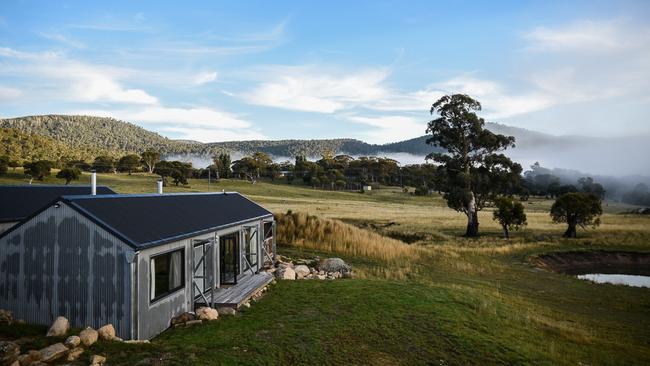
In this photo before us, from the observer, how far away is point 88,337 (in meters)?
10.1

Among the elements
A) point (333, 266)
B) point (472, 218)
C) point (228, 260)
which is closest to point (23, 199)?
point (228, 260)

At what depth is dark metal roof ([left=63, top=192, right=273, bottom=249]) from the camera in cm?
1191

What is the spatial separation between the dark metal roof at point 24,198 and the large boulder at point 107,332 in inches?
369

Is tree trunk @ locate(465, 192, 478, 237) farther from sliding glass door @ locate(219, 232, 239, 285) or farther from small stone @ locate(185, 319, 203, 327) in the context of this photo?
small stone @ locate(185, 319, 203, 327)

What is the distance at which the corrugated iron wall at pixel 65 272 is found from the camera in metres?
11.4

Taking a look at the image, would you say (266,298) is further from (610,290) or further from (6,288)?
(610,290)

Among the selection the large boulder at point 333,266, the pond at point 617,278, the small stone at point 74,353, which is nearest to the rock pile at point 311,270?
the large boulder at point 333,266

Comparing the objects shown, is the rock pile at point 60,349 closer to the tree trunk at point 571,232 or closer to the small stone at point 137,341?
the small stone at point 137,341

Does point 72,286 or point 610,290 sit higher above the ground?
point 72,286

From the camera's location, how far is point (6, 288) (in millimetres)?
12281

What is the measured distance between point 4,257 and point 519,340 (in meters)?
14.8

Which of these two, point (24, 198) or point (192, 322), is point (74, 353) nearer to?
point (192, 322)

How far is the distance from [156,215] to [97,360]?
602 centimetres

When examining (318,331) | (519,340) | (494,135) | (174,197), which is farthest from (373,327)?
(494,135)
